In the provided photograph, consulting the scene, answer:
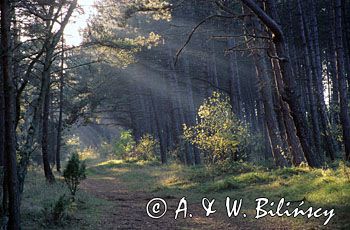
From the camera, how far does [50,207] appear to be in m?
10.3

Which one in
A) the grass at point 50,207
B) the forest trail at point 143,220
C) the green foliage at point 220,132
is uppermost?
the green foliage at point 220,132

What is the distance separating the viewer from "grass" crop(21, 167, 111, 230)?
867 cm

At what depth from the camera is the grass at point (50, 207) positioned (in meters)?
8.67

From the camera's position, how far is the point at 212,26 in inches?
1223

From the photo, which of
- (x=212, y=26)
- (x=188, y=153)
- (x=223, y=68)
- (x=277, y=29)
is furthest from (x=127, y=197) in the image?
(x=223, y=68)

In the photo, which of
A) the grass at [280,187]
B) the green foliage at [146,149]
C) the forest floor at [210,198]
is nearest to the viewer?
the grass at [280,187]

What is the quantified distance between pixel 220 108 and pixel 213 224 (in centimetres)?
902

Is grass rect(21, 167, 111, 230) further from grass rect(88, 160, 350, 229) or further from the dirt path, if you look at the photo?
grass rect(88, 160, 350, 229)

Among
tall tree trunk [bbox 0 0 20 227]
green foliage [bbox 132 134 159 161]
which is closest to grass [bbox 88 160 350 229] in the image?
tall tree trunk [bbox 0 0 20 227]

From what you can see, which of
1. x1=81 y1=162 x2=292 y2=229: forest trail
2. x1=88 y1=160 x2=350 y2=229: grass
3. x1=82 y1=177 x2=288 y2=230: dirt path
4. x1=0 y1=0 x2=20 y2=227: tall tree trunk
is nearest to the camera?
x1=0 y1=0 x2=20 y2=227: tall tree trunk

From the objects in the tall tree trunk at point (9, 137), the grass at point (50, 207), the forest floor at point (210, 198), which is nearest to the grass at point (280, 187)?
the forest floor at point (210, 198)

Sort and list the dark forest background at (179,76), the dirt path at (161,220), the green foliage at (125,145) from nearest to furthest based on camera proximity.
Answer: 1. the dirt path at (161,220)
2. the dark forest background at (179,76)
3. the green foliage at (125,145)

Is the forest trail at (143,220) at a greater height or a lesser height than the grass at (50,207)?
lesser

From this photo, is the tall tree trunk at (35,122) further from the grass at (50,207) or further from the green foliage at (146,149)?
the green foliage at (146,149)
